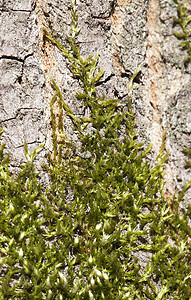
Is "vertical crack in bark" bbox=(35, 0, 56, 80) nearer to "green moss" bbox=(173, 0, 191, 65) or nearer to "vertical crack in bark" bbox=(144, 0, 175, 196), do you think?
"vertical crack in bark" bbox=(144, 0, 175, 196)

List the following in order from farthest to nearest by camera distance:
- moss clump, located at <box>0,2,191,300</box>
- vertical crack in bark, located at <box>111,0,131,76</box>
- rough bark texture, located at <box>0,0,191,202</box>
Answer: vertical crack in bark, located at <box>111,0,131,76</box>, rough bark texture, located at <box>0,0,191,202</box>, moss clump, located at <box>0,2,191,300</box>

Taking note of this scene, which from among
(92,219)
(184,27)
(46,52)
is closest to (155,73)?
(184,27)

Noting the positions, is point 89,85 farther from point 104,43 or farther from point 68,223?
point 68,223

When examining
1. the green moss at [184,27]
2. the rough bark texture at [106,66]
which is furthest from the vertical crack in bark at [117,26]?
the green moss at [184,27]

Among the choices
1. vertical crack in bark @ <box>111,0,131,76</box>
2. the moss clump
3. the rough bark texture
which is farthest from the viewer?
vertical crack in bark @ <box>111,0,131,76</box>

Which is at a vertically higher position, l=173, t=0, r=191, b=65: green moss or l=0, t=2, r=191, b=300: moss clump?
l=173, t=0, r=191, b=65: green moss

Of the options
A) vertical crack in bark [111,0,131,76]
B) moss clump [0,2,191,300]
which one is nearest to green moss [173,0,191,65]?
vertical crack in bark [111,0,131,76]

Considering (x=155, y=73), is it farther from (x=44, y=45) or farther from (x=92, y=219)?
(x=92, y=219)
